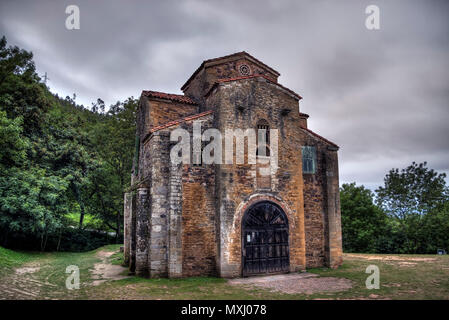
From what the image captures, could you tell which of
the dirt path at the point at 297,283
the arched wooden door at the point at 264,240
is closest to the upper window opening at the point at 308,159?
the arched wooden door at the point at 264,240

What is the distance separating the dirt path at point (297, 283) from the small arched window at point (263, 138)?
541 cm

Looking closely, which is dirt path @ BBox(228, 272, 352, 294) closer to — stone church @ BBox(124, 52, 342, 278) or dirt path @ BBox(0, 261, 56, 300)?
stone church @ BBox(124, 52, 342, 278)

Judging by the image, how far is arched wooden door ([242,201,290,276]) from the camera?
39.9 ft

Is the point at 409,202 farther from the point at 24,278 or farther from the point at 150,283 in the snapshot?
the point at 24,278

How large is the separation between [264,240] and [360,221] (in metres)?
14.9

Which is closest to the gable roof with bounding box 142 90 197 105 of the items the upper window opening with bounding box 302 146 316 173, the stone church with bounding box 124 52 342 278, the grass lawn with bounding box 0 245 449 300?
the stone church with bounding box 124 52 342 278

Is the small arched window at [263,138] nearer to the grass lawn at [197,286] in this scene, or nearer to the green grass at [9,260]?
the grass lawn at [197,286]

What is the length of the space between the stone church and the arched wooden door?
41 mm

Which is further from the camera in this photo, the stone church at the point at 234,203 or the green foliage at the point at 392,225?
the green foliage at the point at 392,225

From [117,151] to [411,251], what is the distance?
2634 centimetres

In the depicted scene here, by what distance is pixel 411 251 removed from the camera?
21.0m

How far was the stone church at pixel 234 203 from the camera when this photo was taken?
39.0 feet

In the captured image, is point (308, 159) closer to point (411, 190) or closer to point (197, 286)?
point (197, 286)
